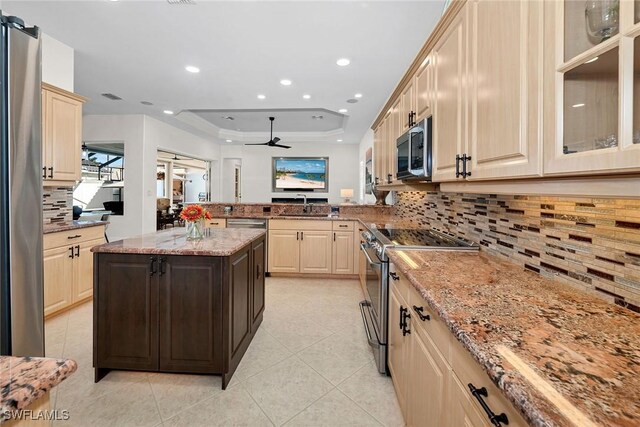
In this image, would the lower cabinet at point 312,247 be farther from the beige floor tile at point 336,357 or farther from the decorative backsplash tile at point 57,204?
the decorative backsplash tile at point 57,204

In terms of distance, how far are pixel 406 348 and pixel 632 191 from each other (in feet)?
3.73

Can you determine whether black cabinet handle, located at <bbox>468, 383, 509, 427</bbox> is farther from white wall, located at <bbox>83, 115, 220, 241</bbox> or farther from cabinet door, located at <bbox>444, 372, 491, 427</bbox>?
white wall, located at <bbox>83, 115, 220, 241</bbox>

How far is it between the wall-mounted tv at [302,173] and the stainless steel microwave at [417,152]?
19.0ft

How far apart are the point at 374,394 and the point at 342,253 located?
8.44 ft

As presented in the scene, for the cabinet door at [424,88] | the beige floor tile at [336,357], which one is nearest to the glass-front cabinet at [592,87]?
the cabinet door at [424,88]

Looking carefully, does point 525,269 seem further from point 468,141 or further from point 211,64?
point 211,64

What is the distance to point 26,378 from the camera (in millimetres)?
499

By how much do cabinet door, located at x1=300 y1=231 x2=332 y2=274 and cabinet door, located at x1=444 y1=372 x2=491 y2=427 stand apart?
3420mm

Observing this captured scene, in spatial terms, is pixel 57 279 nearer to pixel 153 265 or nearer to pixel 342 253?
pixel 153 265

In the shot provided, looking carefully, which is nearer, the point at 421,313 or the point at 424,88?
the point at 421,313

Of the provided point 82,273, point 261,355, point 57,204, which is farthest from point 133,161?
point 261,355

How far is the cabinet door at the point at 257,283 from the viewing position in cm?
257

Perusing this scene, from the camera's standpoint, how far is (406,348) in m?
1.51

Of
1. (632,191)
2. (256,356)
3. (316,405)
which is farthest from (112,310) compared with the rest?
(632,191)
